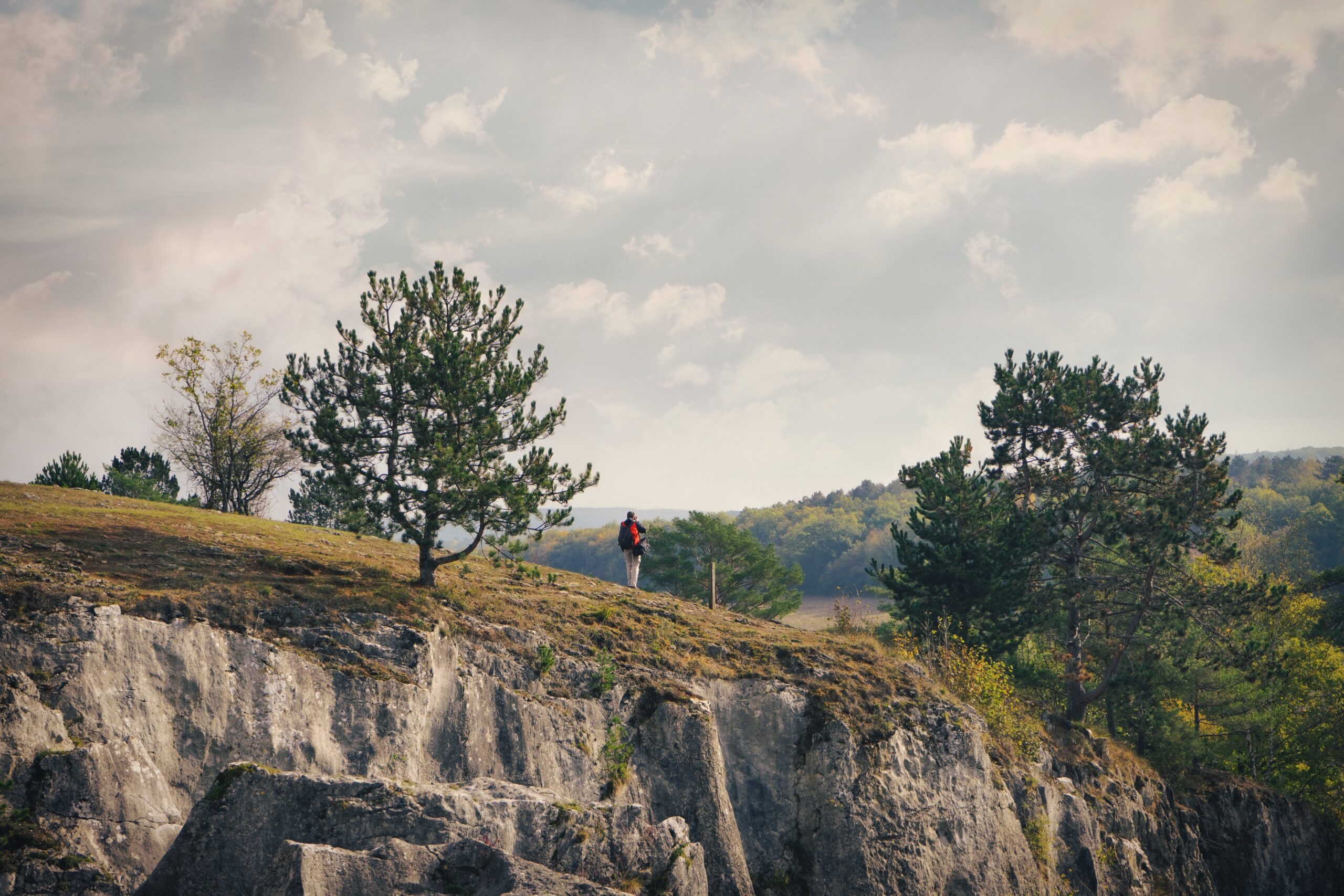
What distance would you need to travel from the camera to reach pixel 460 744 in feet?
68.7

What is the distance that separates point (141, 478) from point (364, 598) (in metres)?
52.3

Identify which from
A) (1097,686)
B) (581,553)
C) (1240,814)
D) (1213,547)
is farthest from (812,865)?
(581,553)

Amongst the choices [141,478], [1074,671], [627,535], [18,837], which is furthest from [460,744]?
[141,478]

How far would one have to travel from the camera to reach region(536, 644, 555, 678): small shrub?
76.2 ft

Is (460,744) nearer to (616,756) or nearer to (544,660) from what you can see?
(544,660)

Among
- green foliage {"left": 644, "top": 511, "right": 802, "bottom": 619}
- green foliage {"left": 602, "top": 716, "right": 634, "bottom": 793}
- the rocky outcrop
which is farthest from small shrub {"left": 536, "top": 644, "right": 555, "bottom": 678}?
green foliage {"left": 644, "top": 511, "right": 802, "bottom": 619}

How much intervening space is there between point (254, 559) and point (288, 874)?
14197mm

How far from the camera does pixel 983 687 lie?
108ft

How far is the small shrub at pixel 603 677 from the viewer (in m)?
23.6

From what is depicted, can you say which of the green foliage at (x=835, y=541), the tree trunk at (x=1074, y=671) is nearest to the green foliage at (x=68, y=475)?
the tree trunk at (x=1074, y=671)

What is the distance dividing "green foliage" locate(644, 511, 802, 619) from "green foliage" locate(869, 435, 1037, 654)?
738 inches

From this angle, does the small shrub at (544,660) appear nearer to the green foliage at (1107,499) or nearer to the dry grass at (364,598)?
the dry grass at (364,598)

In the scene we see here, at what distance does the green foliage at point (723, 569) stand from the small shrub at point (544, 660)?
35.2 meters

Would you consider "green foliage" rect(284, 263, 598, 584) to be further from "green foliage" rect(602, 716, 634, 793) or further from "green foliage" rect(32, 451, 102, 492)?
"green foliage" rect(32, 451, 102, 492)
